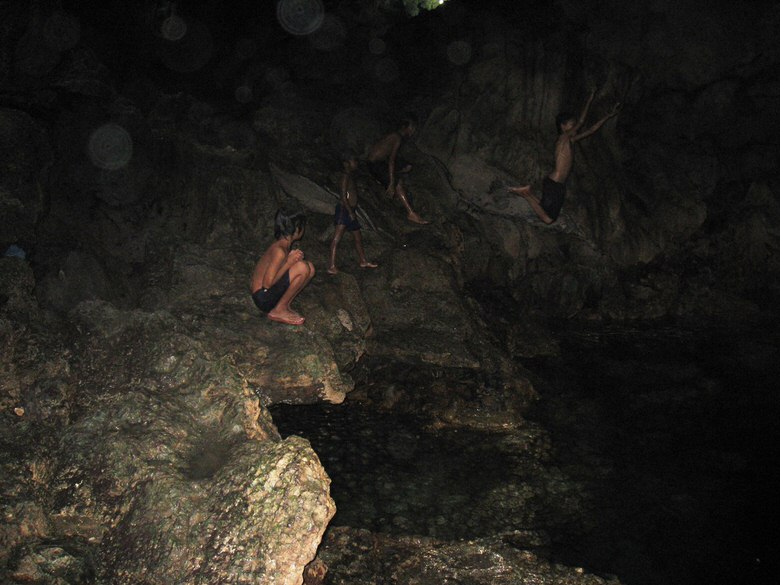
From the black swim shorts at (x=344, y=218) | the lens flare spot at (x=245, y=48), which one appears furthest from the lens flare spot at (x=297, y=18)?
the black swim shorts at (x=344, y=218)

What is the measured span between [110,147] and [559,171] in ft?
22.6

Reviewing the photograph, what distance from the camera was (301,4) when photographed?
12.0m

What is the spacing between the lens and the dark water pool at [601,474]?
15.7 feet

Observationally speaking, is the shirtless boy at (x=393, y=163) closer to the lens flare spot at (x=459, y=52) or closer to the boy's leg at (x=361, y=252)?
the boy's leg at (x=361, y=252)

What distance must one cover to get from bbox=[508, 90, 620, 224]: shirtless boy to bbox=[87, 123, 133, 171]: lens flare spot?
593 centimetres

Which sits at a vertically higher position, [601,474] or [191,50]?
[191,50]

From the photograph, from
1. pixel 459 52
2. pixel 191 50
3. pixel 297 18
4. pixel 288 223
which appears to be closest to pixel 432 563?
pixel 288 223

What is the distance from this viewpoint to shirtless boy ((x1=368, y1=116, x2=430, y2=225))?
9125mm

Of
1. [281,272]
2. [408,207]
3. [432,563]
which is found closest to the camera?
[432,563]

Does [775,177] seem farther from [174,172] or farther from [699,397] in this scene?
[174,172]

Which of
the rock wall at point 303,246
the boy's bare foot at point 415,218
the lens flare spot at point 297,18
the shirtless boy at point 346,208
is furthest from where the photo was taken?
the lens flare spot at point 297,18

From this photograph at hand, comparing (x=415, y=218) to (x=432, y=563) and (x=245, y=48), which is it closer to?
(x=245, y=48)

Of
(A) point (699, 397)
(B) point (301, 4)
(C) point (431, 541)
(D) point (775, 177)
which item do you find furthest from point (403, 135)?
(D) point (775, 177)

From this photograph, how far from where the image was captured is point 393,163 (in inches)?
364
